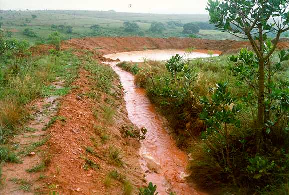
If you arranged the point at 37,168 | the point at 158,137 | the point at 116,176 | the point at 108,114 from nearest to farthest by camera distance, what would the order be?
the point at 37,168 → the point at 116,176 → the point at 108,114 → the point at 158,137

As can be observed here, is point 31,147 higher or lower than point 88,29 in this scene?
lower

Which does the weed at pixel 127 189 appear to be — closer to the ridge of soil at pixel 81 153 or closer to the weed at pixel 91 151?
the ridge of soil at pixel 81 153

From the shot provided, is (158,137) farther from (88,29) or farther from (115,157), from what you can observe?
(88,29)

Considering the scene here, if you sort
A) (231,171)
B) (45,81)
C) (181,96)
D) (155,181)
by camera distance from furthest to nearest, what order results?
(45,81)
(181,96)
(155,181)
(231,171)

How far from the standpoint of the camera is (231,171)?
14.5ft

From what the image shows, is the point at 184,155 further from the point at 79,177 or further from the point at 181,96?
the point at 79,177

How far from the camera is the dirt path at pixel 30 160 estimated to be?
3621 millimetres

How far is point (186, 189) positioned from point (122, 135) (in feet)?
8.29

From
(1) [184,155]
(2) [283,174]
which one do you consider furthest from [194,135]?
(2) [283,174]

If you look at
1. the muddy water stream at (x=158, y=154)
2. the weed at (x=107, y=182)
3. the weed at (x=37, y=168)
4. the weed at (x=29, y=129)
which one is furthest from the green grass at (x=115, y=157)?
the weed at (x=29, y=129)

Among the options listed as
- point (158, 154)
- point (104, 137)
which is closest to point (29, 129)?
point (104, 137)

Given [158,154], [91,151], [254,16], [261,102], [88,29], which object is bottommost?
[158,154]

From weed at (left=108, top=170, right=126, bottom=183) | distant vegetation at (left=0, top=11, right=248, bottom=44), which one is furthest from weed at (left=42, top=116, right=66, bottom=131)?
distant vegetation at (left=0, top=11, right=248, bottom=44)

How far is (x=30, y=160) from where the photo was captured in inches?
168
